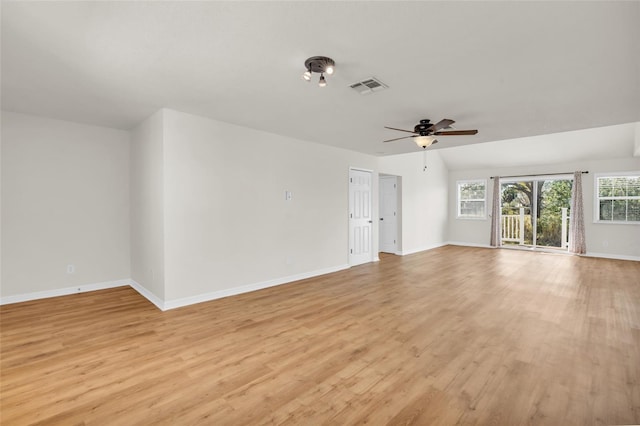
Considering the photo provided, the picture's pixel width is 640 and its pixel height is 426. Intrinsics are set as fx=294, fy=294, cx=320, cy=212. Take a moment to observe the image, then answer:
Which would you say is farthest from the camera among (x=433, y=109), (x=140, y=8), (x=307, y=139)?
(x=307, y=139)

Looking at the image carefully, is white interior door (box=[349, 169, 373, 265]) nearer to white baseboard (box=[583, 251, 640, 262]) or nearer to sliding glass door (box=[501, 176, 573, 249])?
sliding glass door (box=[501, 176, 573, 249])

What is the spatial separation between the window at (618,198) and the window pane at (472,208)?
9.26 ft

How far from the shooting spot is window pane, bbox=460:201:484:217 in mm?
9812

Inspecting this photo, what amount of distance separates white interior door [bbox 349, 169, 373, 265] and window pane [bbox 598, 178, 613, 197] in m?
6.30

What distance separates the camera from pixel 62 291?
4359 mm

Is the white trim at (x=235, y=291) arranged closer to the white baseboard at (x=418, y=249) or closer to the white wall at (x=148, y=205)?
the white wall at (x=148, y=205)

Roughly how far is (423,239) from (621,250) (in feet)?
15.6

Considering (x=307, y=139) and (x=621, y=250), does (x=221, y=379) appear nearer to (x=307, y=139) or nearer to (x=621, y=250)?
(x=307, y=139)

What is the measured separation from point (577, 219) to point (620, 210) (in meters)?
0.88

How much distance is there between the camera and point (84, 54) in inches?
93.7

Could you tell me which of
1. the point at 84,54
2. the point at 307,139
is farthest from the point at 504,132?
the point at 84,54

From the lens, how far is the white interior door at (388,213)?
823 centimetres

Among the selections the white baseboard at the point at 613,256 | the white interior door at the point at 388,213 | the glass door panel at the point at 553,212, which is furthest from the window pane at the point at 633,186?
the white interior door at the point at 388,213

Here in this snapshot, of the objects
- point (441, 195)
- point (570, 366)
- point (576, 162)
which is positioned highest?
point (576, 162)
